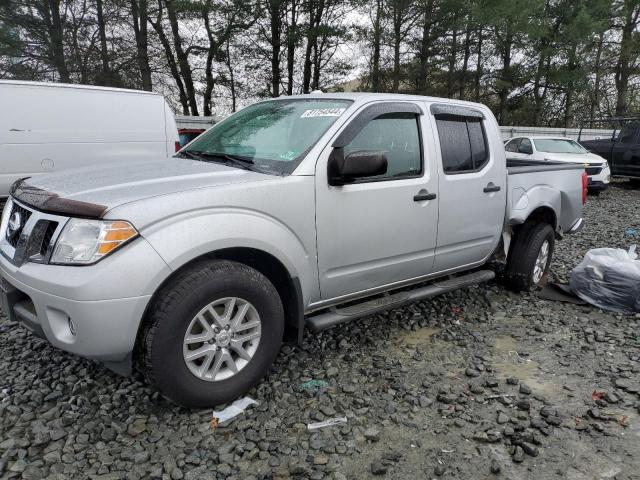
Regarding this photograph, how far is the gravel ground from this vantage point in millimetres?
2332

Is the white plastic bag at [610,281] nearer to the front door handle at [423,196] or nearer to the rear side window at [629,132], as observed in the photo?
the front door handle at [423,196]

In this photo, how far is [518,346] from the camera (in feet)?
12.2

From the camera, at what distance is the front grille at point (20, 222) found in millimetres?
2595

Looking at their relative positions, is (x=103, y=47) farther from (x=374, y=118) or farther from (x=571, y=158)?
(x=374, y=118)

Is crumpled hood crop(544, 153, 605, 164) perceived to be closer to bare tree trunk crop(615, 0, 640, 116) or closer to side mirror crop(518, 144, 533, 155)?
side mirror crop(518, 144, 533, 155)

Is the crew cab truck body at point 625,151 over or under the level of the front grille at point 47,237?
under

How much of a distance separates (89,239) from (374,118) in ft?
6.43

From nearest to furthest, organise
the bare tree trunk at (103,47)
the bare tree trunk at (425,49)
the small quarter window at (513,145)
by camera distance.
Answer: the small quarter window at (513,145), the bare tree trunk at (103,47), the bare tree trunk at (425,49)

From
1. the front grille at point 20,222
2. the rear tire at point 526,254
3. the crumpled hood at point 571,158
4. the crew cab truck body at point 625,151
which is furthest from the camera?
the crew cab truck body at point 625,151

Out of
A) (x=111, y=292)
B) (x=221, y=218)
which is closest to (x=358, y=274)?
(x=221, y=218)

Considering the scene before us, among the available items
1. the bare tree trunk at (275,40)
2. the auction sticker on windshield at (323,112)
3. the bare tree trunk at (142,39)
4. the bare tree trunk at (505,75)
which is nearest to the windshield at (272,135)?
the auction sticker on windshield at (323,112)

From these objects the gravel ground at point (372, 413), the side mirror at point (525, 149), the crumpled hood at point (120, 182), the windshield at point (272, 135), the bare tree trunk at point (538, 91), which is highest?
the bare tree trunk at point (538, 91)

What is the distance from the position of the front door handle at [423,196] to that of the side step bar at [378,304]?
0.70 meters

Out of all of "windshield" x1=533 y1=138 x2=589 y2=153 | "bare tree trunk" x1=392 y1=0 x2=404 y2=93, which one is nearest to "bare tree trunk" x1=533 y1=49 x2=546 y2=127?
"bare tree trunk" x1=392 y1=0 x2=404 y2=93
